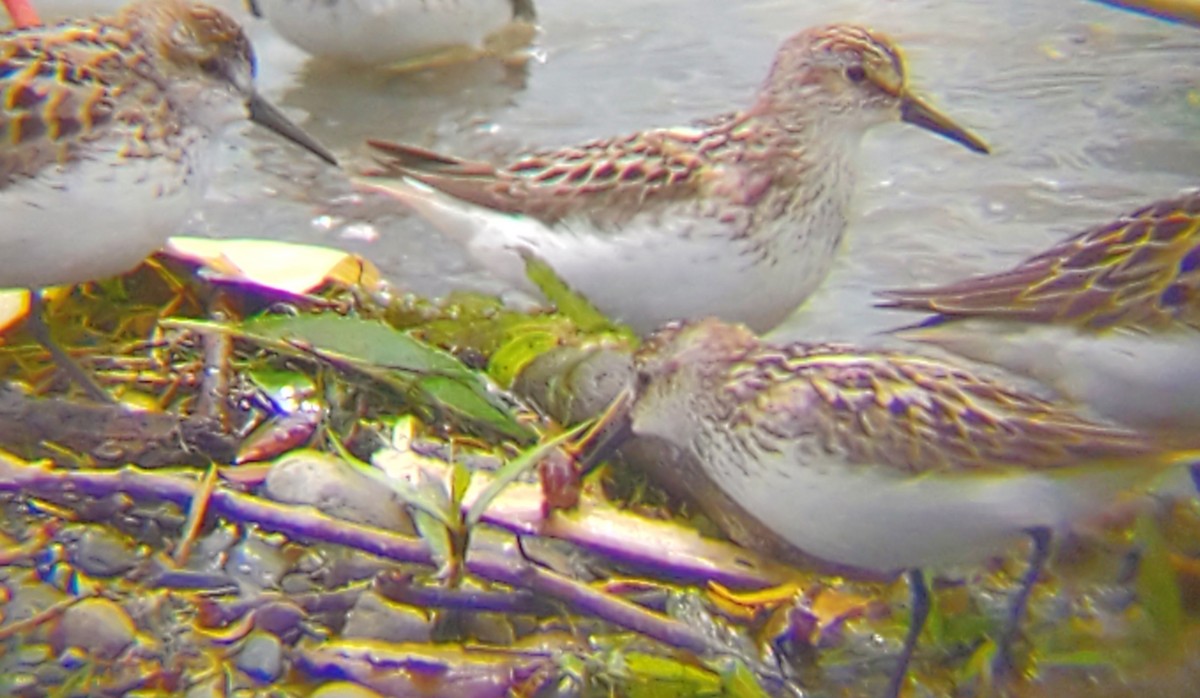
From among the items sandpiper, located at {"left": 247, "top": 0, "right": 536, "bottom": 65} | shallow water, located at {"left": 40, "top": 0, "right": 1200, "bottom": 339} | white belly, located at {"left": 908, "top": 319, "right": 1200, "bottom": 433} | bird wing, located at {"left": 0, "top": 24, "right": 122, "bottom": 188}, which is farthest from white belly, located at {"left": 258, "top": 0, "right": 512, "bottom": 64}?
white belly, located at {"left": 908, "top": 319, "right": 1200, "bottom": 433}

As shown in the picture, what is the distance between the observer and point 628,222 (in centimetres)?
432

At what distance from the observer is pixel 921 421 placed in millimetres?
3018

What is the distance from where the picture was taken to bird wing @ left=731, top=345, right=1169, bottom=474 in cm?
293

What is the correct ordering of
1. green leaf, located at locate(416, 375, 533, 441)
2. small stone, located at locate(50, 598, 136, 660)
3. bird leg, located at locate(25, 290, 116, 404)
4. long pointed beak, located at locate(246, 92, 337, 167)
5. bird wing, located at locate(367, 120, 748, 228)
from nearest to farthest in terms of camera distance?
small stone, located at locate(50, 598, 136, 660), green leaf, located at locate(416, 375, 533, 441), bird leg, located at locate(25, 290, 116, 404), bird wing, located at locate(367, 120, 748, 228), long pointed beak, located at locate(246, 92, 337, 167)

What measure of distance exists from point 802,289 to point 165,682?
2.05 meters

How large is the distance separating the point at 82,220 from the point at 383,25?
3677 millimetres

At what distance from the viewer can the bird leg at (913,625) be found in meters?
3.00

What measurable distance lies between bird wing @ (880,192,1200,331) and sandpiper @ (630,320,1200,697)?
1.80ft

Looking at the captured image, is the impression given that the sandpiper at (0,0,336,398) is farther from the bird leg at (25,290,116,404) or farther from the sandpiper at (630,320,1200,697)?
the sandpiper at (630,320,1200,697)

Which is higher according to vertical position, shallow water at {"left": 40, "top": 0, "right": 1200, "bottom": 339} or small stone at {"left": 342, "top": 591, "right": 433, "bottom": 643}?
small stone at {"left": 342, "top": 591, "right": 433, "bottom": 643}

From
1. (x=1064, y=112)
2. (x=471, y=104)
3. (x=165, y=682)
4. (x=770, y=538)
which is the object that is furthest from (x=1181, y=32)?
(x=165, y=682)

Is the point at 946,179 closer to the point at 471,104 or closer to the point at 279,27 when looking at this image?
the point at 471,104

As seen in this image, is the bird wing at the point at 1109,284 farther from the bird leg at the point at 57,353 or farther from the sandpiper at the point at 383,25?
the sandpiper at the point at 383,25

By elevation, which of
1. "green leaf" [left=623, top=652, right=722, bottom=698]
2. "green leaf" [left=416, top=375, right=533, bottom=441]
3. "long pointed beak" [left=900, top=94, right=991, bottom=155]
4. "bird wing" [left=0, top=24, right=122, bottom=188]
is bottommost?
"green leaf" [left=416, top=375, right=533, bottom=441]
